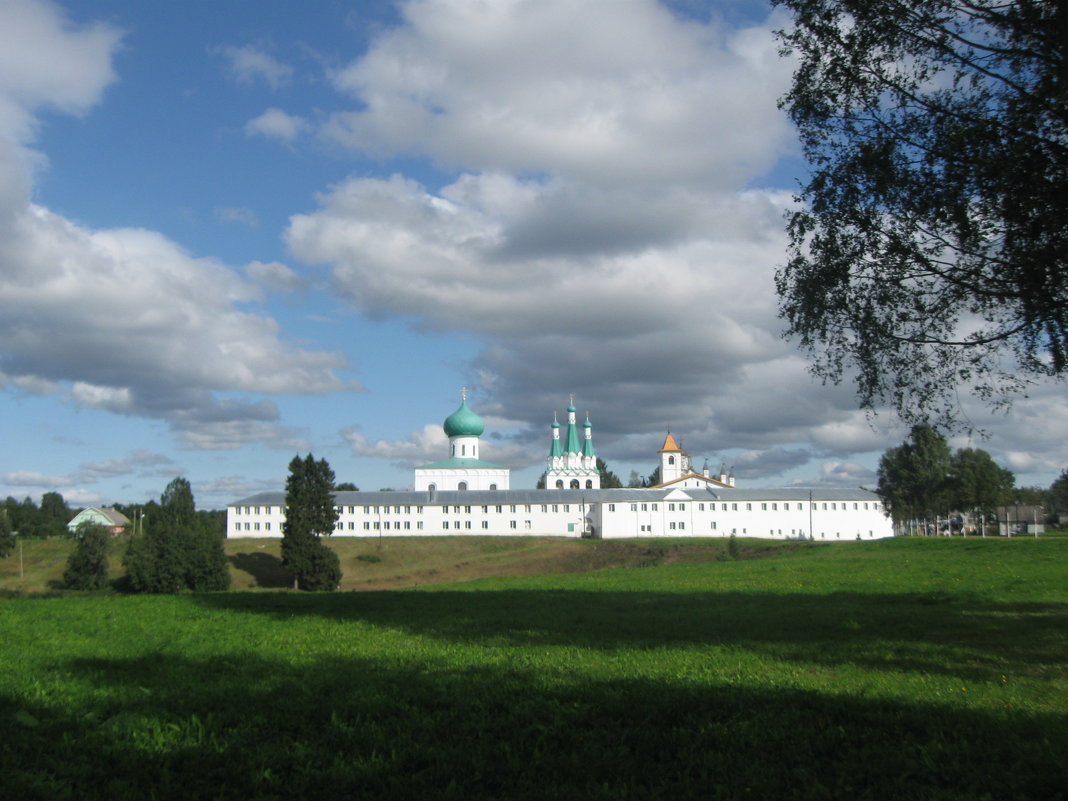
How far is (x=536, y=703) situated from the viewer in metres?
8.84

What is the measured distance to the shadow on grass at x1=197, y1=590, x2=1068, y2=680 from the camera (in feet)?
41.4

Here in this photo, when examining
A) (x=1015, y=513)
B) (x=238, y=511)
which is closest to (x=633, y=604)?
(x=238, y=511)

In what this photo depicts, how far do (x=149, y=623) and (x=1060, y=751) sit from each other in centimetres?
1410

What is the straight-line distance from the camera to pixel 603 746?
745 cm

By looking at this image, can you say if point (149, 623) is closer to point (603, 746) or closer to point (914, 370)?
point (603, 746)

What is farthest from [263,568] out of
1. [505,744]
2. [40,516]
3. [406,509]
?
[40,516]

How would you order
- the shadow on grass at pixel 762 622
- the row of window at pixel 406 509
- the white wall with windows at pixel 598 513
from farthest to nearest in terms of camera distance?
the row of window at pixel 406 509
the white wall with windows at pixel 598 513
the shadow on grass at pixel 762 622

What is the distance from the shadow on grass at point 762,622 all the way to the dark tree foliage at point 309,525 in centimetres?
3928

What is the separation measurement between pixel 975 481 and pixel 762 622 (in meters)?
71.6

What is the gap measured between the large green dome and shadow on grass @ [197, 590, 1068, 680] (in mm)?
93718

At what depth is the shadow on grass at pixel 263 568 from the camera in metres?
71.4

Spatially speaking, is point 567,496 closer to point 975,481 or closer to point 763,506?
point 763,506

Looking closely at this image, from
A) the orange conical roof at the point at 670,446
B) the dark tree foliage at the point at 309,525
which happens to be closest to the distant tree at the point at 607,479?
the orange conical roof at the point at 670,446

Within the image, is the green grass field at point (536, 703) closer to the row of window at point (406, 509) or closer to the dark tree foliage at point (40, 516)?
the row of window at point (406, 509)
